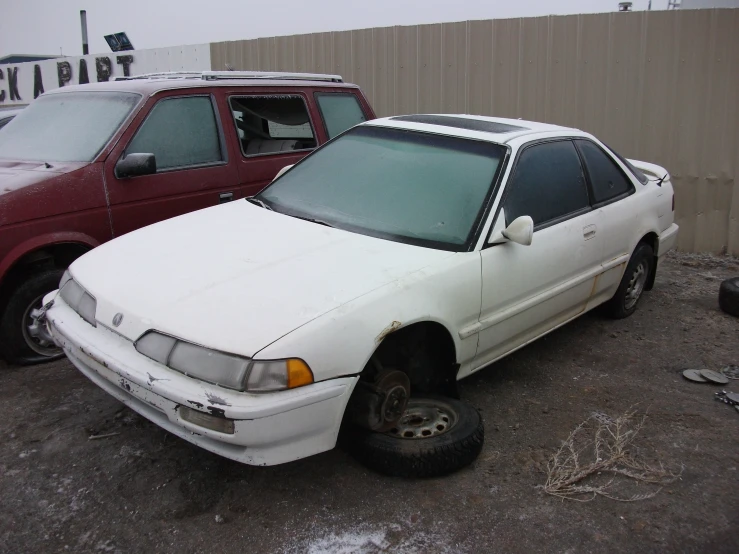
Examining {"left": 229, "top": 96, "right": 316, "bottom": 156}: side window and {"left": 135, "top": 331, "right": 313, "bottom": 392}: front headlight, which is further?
{"left": 229, "top": 96, "right": 316, "bottom": 156}: side window

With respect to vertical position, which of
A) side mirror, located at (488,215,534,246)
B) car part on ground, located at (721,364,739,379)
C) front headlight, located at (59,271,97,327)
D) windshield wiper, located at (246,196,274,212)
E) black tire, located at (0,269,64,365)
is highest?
windshield wiper, located at (246,196,274,212)

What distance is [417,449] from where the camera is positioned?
123 inches

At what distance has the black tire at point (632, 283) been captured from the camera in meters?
5.15

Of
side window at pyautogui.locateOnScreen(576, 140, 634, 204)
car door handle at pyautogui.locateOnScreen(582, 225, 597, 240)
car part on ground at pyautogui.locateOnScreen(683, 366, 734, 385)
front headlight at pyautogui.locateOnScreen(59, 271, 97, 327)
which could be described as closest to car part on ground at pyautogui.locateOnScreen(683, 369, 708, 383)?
car part on ground at pyautogui.locateOnScreen(683, 366, 734, 385)

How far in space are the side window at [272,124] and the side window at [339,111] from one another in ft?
0.63

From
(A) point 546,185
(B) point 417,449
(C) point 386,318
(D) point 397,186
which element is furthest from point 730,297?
(C) point 386,318

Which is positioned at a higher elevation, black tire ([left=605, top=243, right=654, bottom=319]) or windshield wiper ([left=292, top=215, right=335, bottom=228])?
windshield wiper ([left=292, top=215, right=335, bottom=228])

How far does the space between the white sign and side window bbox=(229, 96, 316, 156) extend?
5351mm

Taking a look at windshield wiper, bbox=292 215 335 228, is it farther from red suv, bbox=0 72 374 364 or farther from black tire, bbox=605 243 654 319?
A: black tire, bbox=605 243 654 319

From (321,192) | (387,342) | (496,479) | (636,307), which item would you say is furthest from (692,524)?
(636,307)

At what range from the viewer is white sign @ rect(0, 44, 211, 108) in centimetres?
1080

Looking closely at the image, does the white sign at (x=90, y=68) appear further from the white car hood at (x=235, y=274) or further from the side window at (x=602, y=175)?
the white car hood at (x=235, y=274)

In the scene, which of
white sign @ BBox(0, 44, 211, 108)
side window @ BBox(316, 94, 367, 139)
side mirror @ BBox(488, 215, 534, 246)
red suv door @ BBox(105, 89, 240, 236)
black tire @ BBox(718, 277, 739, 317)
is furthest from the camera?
white sign @ BBox(0, 44, 211, 108)

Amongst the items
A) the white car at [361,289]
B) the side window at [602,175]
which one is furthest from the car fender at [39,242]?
the side window at [602,175]
